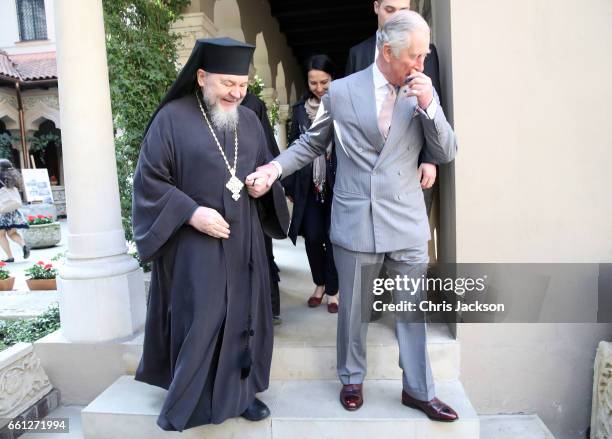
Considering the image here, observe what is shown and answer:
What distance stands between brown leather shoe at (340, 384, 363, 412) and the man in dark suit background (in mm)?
1094

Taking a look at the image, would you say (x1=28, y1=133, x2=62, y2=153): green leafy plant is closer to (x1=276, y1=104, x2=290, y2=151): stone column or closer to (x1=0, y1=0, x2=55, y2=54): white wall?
(x1=0, y1=0, x2=55, y2=54): white wall

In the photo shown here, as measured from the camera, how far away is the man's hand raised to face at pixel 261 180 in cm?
213

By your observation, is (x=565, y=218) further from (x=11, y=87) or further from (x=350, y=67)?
(x=11, y=87)

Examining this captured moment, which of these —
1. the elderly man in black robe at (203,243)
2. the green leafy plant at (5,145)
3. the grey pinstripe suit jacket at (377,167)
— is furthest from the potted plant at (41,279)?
the green leafy plant at (5,145)

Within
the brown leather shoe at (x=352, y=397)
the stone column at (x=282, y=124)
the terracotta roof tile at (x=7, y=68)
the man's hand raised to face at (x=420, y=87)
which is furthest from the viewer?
the terracotta roof tile at (x=7, y=68)

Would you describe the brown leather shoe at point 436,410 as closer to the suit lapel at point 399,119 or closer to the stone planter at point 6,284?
the suit lapel at point 399,119

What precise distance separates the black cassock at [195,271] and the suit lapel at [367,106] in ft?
1.84

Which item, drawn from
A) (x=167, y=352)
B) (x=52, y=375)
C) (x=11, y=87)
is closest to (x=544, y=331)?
(x=167, y=352)

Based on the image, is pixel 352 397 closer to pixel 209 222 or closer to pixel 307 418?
pixel 307 418

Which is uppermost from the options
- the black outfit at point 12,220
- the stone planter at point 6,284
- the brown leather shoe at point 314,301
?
the black outfit at point 12,220

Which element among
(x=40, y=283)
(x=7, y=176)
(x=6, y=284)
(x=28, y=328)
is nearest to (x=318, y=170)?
(x=28, y=328)

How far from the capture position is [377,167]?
2125mm

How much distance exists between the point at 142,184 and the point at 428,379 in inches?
65.0

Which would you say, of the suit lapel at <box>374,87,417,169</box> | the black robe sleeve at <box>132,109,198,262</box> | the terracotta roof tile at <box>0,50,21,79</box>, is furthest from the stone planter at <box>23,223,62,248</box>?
the suit lapel at <box>374,87,417,169</box>
